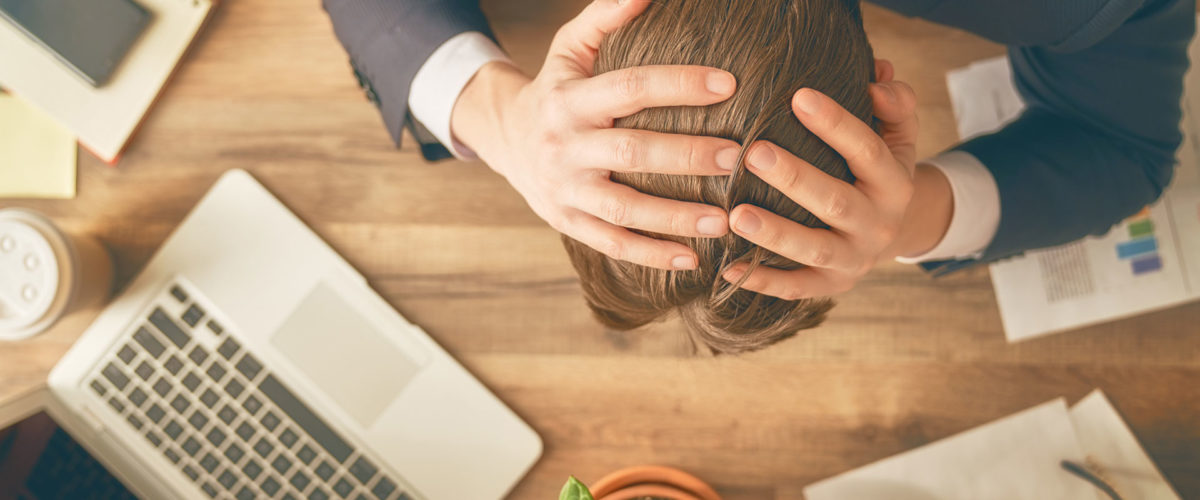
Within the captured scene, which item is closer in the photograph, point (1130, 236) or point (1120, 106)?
point (1120, 106)

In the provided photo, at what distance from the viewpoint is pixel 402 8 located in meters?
0.67

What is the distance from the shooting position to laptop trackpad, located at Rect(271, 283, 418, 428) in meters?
0.75

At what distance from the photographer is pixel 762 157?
1.29ft

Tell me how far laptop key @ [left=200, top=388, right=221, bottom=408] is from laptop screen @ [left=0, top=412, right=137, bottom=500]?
122mm

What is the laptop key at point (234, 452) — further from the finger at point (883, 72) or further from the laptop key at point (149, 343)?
the finger at point (883, 72)

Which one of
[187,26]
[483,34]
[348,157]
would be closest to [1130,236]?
[483,34]

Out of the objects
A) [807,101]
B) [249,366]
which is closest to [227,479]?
[249,366]

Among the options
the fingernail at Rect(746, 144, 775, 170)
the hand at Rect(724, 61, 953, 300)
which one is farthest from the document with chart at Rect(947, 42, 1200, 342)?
the fingernail at Rect(746, 144, 775, 170)

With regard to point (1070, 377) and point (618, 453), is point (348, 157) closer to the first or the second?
point (618, 453)

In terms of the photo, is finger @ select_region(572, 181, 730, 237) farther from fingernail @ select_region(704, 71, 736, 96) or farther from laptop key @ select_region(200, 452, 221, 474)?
laptop key @ select_region(200, 452, 221, 474)

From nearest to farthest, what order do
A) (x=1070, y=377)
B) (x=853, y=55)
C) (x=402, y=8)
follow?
(x=853, y=55) → (x=402, y=8) → (x=1070, y=377)

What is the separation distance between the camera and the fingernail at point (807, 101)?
0.39m

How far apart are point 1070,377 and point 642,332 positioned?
0.51 meters

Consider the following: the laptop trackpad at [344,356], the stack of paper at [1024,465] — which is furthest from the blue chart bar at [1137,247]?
the laptop trackpad at [344,356]
